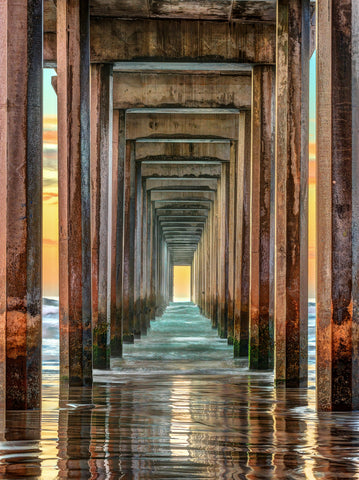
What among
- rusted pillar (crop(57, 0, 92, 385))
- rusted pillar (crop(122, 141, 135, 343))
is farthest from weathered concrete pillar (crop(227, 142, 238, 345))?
rusted pillar (crop(57, 0, 92, 385))

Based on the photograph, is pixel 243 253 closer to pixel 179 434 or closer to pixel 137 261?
pixel 137 261

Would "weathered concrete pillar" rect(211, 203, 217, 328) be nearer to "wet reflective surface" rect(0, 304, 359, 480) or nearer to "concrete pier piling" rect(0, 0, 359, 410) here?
"concrete pier piling" rect(0, 0, 359, 410)

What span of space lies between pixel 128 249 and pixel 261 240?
789 cm

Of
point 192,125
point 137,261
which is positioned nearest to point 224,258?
point 137,261

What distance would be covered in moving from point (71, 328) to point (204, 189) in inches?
796

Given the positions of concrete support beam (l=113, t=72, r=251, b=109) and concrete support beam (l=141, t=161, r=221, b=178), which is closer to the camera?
concrete support beam (l=113, t=72, r=251, b=109)

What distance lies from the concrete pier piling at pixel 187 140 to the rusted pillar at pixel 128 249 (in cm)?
41

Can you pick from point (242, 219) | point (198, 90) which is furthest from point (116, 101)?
point (242, 219)

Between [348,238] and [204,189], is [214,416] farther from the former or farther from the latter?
[204,189]

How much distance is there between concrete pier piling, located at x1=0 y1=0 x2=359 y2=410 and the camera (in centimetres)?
754

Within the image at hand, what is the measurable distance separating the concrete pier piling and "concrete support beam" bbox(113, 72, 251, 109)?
0.10 feet

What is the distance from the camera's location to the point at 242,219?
16.4m

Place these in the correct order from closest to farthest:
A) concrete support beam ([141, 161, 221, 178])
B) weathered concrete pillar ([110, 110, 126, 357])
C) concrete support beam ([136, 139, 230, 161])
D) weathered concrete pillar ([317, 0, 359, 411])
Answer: weathered concrete pillar ([317, 0, 359, 411])
weathered concrete pillar ([110, 110, 126, 357])
concrete support beam ([136, 139, 230, 161])
concrete support beam ([141, 161, 221, 178])

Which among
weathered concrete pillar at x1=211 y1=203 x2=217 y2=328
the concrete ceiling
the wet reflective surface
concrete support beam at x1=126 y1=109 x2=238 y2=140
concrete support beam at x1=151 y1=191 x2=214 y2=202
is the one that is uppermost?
the concrete ceiling
